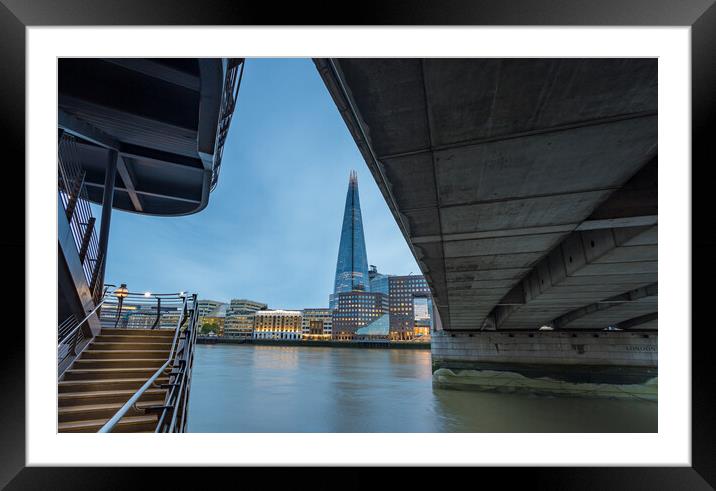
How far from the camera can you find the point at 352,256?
175m

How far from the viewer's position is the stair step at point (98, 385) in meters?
4.75

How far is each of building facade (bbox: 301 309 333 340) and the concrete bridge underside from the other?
116m

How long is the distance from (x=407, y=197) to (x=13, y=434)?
4437 mm

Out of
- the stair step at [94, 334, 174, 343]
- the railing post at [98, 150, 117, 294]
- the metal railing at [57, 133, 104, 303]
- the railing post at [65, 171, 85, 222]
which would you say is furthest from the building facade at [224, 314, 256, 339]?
the stair step at [94, 334, 174, 343]

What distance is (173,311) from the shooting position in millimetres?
9633

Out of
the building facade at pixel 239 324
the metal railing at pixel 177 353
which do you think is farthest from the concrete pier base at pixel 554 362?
the building facade at pixel 239 324

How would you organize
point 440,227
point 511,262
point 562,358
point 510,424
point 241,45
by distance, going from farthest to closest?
point 562,358 < point 510,424 < point 511,262 < point 440,227 < point 241,45

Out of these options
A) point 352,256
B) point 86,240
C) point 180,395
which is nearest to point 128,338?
point 86,240

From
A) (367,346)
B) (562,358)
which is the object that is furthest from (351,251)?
(562,358)

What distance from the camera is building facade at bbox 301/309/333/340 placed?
393 feet

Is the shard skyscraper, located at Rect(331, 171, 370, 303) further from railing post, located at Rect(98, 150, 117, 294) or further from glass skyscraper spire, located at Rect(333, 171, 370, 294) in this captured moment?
railing post, located at Rect(98, 150, 117, 294)

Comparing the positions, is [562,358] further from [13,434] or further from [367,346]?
[367,346]

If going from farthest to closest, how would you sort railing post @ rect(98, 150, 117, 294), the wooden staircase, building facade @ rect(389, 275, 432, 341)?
building facade @ rect(389, 275, 432, 341) < railing post @ rect(98, 150, 117, 294) < the wooden staircase

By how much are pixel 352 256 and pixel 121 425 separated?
170853 mm
